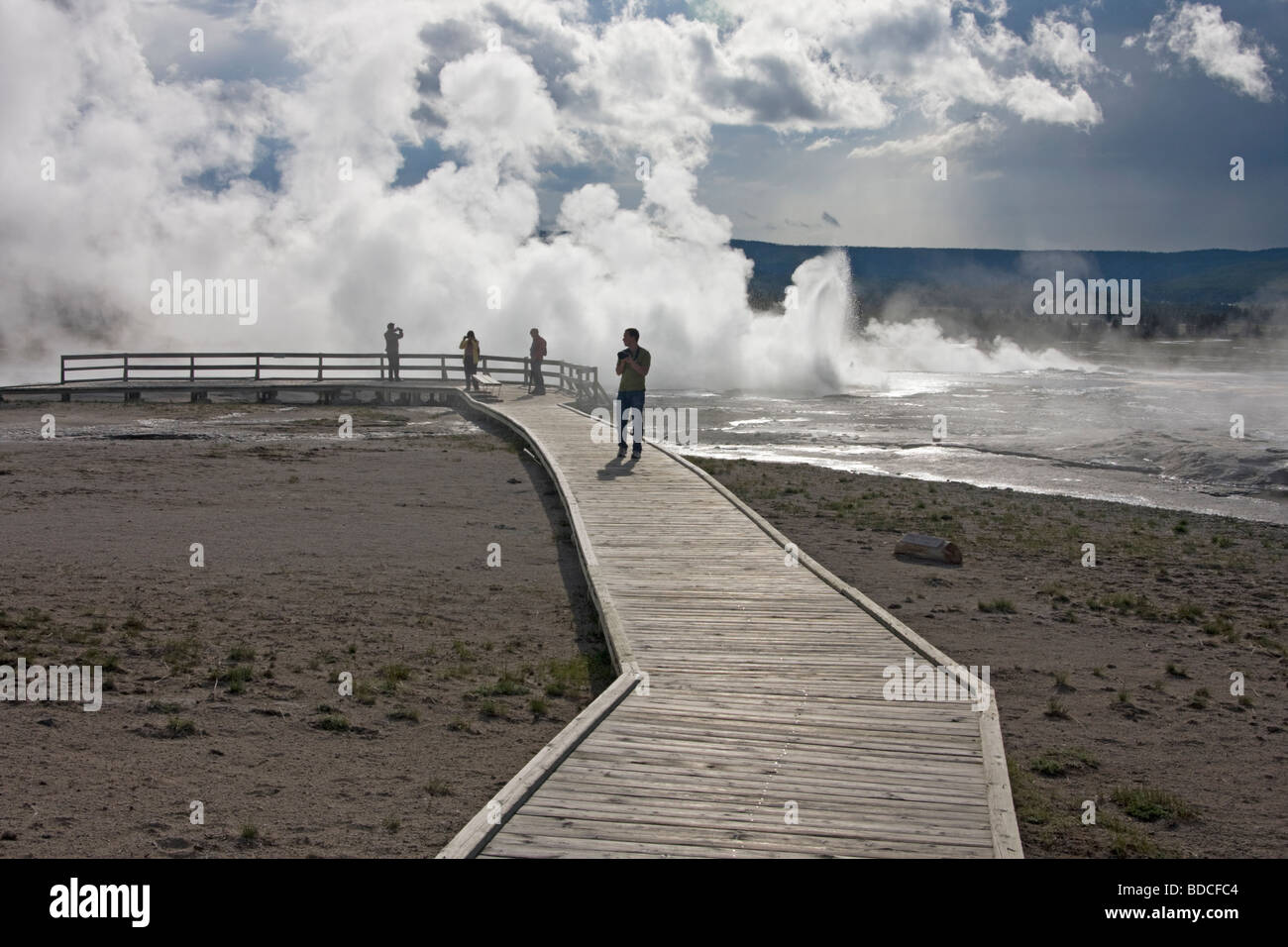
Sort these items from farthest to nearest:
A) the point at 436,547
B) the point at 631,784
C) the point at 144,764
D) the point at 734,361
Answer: the point at 734,361, the point at 436,547, the point at 144,764, the point at 631,784

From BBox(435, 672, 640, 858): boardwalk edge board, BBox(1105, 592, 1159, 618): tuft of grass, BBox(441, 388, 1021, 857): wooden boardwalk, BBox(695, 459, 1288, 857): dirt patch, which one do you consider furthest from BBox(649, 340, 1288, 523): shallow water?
BBox(435, 672, 640, 858): boardwalk edge board

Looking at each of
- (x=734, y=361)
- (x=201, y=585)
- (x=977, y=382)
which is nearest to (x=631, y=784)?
(x=201, y=585)

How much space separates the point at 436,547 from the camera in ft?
48.8

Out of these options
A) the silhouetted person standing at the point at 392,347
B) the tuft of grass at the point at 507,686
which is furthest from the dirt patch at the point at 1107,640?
the silhouetted person standing at the point at 392,347

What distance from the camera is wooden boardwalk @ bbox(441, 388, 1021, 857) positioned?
5867 mm

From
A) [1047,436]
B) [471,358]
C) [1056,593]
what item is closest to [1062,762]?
[1056,593]

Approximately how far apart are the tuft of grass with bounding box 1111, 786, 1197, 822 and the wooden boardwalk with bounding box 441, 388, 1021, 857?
907 millimetres

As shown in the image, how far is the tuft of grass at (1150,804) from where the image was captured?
7152 millimetres

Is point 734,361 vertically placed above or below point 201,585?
above

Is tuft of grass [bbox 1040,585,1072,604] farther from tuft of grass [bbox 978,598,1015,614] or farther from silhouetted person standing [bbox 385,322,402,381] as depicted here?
silhouetted person standing [bbox 385,322,402,381]

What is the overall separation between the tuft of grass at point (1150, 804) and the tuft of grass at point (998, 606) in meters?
5.18

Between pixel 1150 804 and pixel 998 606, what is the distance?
5617mm
